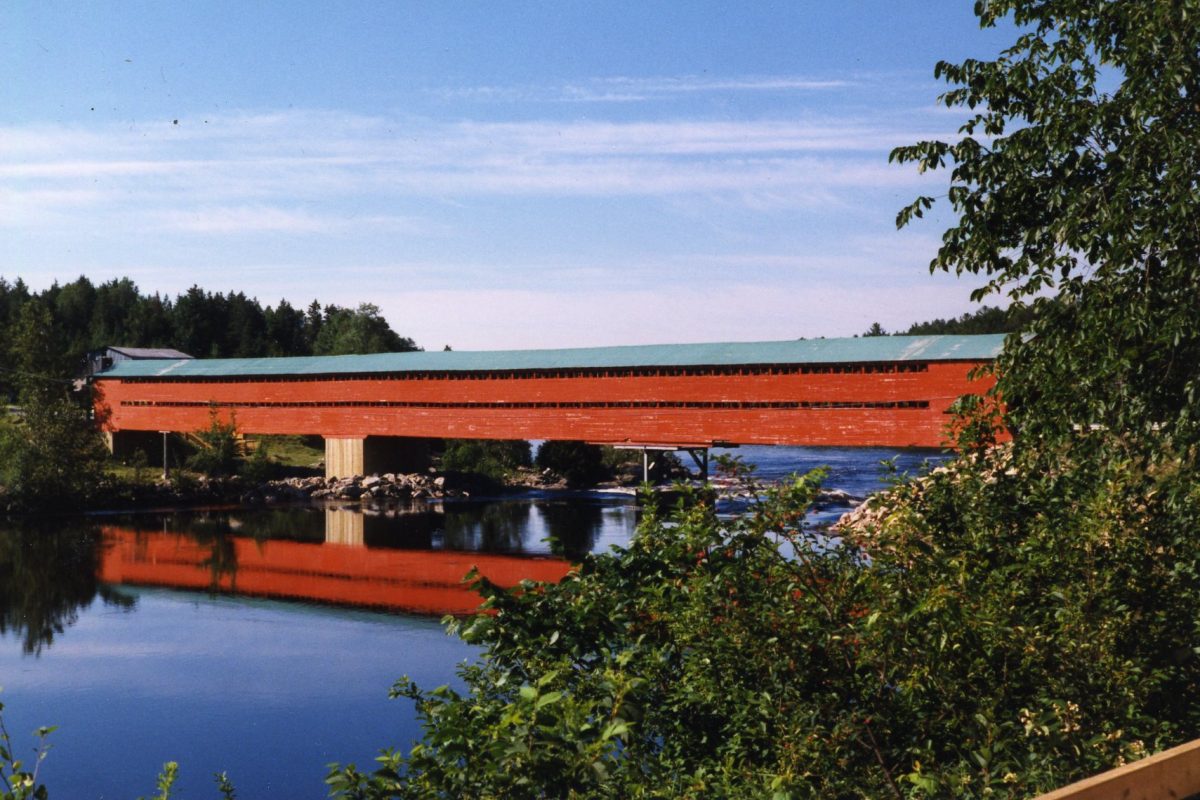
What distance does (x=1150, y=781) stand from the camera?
2479mm

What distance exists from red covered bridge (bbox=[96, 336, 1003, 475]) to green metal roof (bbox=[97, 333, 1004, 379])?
0.17ft

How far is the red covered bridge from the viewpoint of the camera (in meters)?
22.1

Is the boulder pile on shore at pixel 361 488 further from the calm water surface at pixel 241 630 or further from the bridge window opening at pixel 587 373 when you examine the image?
the bridge window opening at pixel 587 373

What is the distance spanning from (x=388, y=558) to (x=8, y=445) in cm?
1372

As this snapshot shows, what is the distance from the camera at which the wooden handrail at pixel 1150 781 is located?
230 centimetres

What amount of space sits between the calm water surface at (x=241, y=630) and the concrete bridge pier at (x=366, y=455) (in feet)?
8.10

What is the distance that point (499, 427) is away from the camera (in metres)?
28.2

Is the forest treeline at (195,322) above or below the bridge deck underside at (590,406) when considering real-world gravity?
above

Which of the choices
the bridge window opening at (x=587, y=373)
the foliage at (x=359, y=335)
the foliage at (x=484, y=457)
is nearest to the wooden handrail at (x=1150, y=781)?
the bridge window opening at (x=587, y=373)

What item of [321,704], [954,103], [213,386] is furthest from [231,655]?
[213,386]

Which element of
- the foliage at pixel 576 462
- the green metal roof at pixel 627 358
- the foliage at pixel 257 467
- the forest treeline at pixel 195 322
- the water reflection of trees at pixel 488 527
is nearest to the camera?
the green metal roof at pixel 627 358

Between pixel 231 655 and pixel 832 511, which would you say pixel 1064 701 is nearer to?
pixel 231 655

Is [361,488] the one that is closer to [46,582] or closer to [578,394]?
[578,394]

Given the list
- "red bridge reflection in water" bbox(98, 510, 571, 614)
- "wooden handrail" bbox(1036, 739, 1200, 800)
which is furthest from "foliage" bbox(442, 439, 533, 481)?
"wooden handrail" bbox(1036, 739, 1200, 800)
